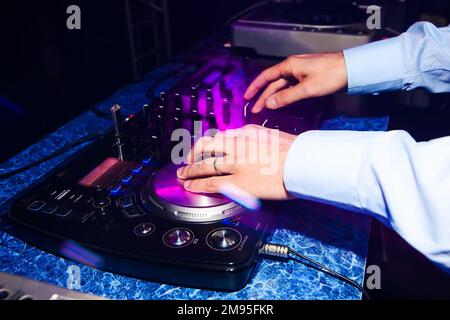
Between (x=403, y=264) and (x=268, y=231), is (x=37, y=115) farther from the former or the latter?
(x=403, y=264)

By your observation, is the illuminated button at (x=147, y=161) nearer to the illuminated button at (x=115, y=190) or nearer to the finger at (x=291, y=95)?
the illuminated button at (x=115, y=190)

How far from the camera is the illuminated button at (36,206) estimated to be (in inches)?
27.1

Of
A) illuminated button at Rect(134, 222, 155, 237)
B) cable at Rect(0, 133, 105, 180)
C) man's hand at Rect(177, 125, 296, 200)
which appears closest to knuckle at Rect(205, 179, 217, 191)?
man's hand at Rect(177, 125, 296, 200)

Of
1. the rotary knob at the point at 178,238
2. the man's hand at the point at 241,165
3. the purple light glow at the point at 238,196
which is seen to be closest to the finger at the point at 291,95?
the man's hand at the point at 241,165

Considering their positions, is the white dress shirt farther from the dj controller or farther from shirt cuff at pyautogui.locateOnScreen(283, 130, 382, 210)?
the dj controller

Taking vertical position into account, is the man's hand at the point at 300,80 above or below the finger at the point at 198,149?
above

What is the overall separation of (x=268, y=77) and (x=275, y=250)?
52 centimetres

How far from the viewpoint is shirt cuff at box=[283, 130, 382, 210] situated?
0.64 metres

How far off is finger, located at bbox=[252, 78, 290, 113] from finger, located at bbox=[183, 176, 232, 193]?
1.04ft

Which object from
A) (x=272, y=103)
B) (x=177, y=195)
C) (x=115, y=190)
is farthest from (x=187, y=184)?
(x=272, y=103)

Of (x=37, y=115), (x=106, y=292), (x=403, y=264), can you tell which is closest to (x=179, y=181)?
(x=106, y=292)
